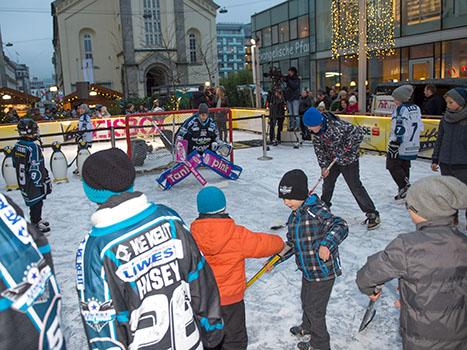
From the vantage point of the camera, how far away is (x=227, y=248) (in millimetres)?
2898

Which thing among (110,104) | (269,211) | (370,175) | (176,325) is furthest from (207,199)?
(110,104)

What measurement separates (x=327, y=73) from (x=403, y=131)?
24481 millimetres

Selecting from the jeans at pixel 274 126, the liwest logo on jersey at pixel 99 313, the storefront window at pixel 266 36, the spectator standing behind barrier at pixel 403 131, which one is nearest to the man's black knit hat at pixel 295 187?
the liwest logo on jersey at pixel 99 313

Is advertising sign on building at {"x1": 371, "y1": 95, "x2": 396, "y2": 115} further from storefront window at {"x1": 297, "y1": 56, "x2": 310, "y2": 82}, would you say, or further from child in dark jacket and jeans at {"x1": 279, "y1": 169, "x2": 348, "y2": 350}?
storefront window at {"x1": 297, "y1": 56, "x2": 310, "y2": 82}

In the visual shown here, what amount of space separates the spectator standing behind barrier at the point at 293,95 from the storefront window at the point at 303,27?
19253 mm

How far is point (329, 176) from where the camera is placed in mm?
6301

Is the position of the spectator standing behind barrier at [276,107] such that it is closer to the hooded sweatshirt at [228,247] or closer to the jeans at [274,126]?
the jeans at [274,126]

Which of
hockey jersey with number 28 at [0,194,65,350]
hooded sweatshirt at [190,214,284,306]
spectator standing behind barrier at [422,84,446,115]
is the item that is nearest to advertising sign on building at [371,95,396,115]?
spectator standing behind barrier at [422,84,446,115]

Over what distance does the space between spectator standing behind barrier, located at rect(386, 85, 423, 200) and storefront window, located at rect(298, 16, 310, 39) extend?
25884 mm

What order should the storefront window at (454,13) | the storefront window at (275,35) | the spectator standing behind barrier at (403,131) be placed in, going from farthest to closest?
the storefront window at (275,35) → the storefront window at (454,13) → the spectator standing behind barrier at (403,131)

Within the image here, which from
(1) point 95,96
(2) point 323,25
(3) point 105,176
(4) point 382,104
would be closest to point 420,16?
(2) point 323,25

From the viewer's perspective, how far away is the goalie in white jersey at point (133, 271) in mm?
1748

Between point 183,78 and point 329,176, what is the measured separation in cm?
3681

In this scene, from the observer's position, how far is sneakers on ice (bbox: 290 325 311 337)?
3703mm
